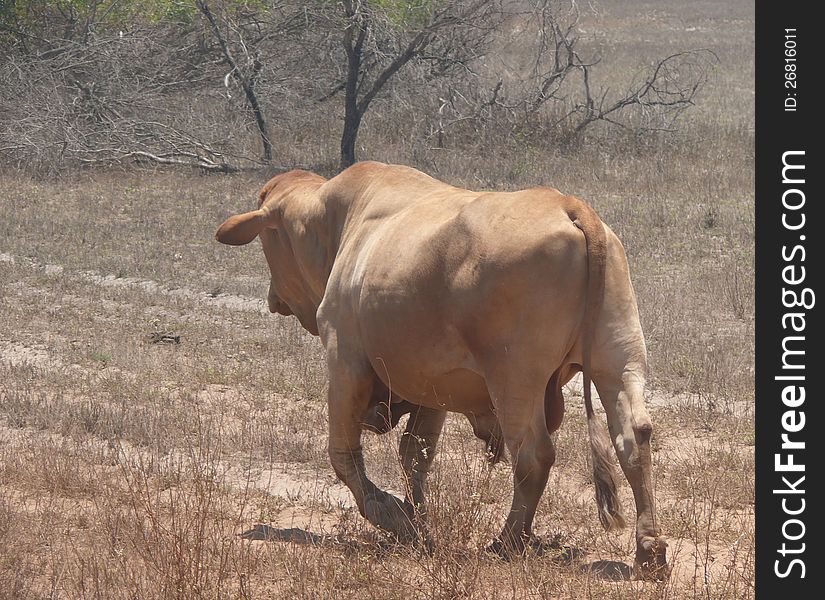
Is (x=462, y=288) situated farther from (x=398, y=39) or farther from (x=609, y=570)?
(x=398, y=39)

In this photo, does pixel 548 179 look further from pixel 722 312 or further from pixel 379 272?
pixel 379 272

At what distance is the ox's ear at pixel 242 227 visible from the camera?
6.52 meters

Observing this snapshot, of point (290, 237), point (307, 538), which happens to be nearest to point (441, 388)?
point (307, 538)

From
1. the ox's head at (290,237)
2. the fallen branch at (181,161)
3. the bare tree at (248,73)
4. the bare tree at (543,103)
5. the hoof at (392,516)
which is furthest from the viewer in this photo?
the bare tree at (543,103)

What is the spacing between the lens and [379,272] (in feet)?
17.2

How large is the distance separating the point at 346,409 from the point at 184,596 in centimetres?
153

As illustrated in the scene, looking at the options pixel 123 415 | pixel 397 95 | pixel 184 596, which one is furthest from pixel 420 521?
pixel 397 95

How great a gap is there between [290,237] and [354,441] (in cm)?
153

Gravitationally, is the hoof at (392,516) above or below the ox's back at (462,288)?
below

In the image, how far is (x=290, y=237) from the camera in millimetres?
6547

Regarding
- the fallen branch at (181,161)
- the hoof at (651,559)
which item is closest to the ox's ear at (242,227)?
the hoof at (651,559)

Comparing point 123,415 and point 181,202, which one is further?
point 181,202

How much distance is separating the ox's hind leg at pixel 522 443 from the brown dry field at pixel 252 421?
0.64 ft

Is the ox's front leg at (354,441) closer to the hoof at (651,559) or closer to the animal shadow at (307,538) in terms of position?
the animal shadow at (307,538)
